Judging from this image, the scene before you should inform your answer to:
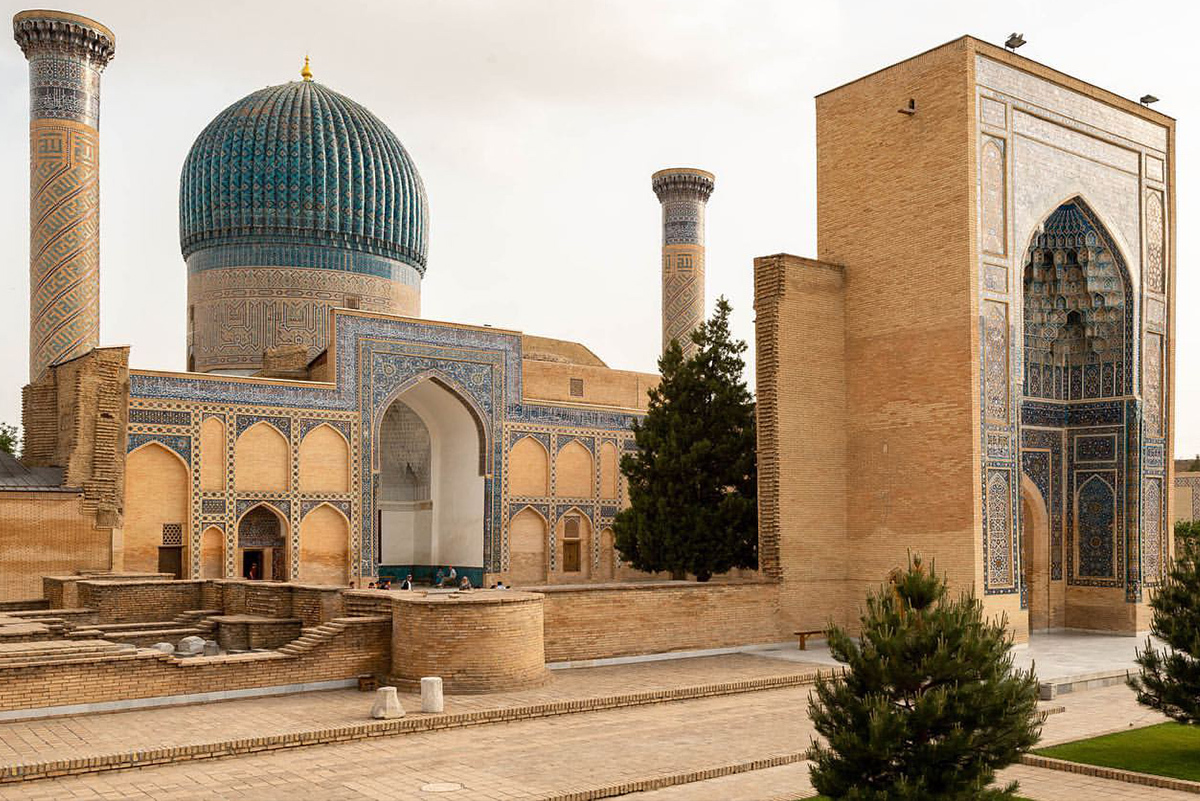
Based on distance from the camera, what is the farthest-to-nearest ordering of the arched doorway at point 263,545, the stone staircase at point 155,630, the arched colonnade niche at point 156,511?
the arched doorway at point 263,545
the arched colonnade niche at point 156,511
the stone staircase at point 155,630

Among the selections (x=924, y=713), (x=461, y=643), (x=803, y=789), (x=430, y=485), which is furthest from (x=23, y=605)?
(x=924, y=713)

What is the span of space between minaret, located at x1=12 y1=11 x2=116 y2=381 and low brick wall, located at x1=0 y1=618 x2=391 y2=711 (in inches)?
464

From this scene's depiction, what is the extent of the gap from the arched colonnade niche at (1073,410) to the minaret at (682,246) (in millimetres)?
14584

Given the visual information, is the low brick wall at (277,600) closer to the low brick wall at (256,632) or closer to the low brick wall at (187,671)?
the low brick wall at (256,632)

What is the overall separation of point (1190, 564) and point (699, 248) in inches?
913

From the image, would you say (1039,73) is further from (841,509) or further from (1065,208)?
(841,509)

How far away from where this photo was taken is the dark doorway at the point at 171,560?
16906mm

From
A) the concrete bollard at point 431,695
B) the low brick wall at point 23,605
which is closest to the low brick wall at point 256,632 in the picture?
the low brick wall at point 23,605

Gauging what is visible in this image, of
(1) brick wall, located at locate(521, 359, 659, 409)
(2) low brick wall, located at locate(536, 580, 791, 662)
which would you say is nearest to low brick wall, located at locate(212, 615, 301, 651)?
(2) low brick wall, located at locate(536, 580, 791, 662)

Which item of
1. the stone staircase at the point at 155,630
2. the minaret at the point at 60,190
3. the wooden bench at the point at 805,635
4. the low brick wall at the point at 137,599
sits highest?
the minaret at the point at 60,190

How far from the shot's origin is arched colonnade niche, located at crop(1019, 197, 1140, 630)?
14.5 metres

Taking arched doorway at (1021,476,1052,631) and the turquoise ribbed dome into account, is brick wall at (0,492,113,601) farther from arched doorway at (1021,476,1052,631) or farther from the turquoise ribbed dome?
arched doorway at (1021,476,1052,631)

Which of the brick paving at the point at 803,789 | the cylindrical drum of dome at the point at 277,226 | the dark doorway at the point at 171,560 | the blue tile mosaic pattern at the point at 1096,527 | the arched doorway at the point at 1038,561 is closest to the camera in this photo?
the brick paving at the point at 803,789

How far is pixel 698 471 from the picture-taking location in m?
14.8
